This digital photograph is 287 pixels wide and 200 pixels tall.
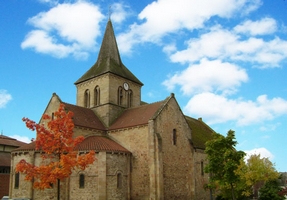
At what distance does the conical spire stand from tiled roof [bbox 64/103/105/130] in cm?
547

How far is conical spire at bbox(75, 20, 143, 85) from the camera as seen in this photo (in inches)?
1674

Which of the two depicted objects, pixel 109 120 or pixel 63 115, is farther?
pixel 109 120

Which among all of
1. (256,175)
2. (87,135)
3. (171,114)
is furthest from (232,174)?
(87,135)

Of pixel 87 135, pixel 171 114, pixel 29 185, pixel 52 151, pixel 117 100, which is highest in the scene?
pixel 117 100

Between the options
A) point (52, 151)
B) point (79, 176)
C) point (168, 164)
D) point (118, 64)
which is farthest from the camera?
point (118, 64)

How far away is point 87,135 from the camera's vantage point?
119 feet

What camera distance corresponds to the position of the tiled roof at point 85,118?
119 ft

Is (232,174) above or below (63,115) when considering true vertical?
below

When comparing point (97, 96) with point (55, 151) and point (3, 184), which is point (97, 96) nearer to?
point (3, 184)

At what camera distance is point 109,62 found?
42844mm

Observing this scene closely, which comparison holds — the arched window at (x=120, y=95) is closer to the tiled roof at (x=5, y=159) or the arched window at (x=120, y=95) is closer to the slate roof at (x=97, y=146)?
the slate roof at (x=97, y=146)

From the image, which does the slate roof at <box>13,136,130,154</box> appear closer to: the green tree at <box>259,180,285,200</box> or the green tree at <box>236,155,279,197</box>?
the green tree at <box>236,155,279,197</box>

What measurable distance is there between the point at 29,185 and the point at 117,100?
14.8 m

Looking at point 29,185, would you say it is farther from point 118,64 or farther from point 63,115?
point 118,64
